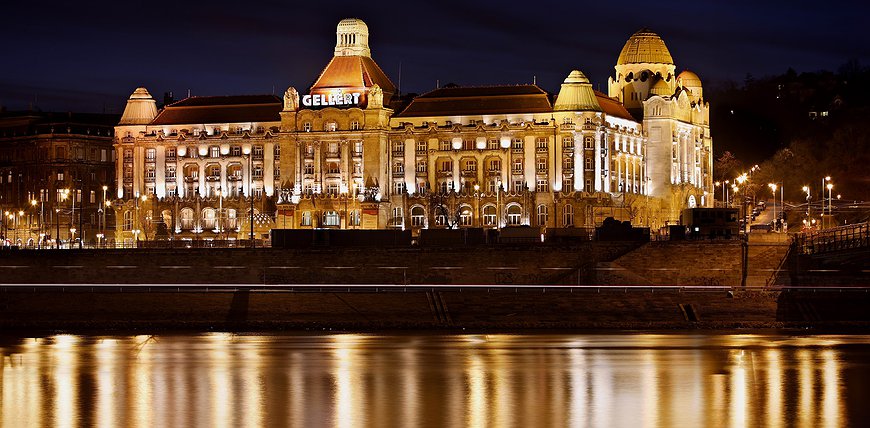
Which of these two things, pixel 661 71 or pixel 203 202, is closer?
pixel 203 202

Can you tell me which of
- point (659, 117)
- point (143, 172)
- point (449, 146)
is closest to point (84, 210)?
point (143, 172)

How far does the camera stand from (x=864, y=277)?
339 ft

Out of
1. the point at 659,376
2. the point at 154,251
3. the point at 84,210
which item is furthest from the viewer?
the point at 84,210

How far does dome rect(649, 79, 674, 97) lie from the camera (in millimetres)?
175750

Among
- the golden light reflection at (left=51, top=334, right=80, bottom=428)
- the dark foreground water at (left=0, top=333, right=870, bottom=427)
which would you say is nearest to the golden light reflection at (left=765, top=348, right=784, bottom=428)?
the dark foreground water at (left=0, top=333, right=870, bottom=427)

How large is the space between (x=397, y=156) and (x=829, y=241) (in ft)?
213

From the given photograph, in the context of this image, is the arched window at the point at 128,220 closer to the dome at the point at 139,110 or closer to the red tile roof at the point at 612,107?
the dome at the point at 139,110

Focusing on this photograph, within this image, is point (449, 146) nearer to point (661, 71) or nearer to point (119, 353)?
point (661, 71)

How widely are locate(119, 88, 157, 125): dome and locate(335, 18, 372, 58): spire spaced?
22.6 m

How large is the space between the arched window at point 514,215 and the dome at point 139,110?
146 feet

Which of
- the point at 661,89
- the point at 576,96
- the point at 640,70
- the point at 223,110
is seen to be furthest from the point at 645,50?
the point at 223,110

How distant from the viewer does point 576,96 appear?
529 ft

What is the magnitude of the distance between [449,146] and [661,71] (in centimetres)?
3202

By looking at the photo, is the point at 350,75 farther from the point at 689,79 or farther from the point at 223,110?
the point at 689,79
